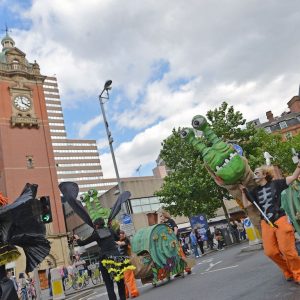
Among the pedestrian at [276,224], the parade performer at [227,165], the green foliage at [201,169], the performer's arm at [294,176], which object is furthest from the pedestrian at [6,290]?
the green foliage at [201,169]

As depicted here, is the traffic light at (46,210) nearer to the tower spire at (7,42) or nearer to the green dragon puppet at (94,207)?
the green dragon puppet at (94,207)

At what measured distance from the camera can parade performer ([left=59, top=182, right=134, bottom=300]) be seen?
7172 mm

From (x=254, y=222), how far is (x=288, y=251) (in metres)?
1.79

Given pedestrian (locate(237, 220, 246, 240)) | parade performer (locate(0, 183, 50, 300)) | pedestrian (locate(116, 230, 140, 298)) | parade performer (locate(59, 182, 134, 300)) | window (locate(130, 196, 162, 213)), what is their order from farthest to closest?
window (locate(130, 196, 162, 213)), pedestrian (locate(237, 220, 246, 240)), pedestrian (locate(116, 230, 140, 298)), parade performer (locate(59, 182, 134, 300)), parade performer (locate(0, 183, 50, 300))

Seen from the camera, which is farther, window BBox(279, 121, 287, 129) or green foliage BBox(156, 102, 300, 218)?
window BBox(279, 121, 287, 129)

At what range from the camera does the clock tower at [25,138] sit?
44906 mm

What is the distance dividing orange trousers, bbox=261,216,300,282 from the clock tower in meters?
40.6

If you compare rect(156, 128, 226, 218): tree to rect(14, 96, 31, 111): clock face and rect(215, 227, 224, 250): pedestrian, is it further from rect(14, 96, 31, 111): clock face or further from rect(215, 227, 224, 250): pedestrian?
rect(14, 96, 31, 111): clock face

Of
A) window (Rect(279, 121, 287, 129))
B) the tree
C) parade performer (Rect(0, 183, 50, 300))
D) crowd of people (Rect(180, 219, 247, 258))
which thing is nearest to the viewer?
parade performer (Rect(0, 183, 50, 300))

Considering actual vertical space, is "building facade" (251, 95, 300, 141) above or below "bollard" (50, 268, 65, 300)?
above

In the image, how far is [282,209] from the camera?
5.81 metres

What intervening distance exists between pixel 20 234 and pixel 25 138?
43414 millimetres

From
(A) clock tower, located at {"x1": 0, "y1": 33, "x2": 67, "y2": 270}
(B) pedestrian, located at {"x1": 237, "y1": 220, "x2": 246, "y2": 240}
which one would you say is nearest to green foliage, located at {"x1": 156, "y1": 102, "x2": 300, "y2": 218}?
(B) pedestrian, located at {"x1": 237, "y1": 220, "x2": 246, "y2": 240}

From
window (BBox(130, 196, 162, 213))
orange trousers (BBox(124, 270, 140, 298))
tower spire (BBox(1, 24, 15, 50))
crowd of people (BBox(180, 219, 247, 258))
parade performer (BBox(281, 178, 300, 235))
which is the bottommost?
orange trousers (BBox(124, 270, 140, 298))
